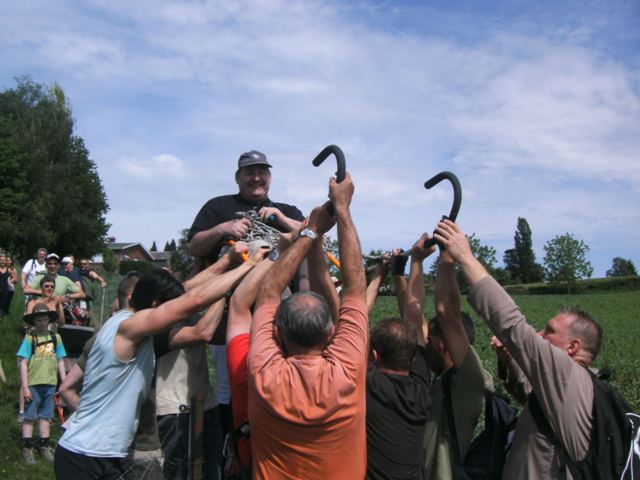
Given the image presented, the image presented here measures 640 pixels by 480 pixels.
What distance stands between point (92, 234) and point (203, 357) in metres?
53.6

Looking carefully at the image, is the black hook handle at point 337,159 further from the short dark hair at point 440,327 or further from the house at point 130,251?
the house at point 130,251

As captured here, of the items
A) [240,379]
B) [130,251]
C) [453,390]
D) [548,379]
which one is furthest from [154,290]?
[130,251]

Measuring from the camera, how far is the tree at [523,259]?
10371 centimetres

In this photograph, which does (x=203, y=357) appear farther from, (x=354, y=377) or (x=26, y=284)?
(x=26, y=284)

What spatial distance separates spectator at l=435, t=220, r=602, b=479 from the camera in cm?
285

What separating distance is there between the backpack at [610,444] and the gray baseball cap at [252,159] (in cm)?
256

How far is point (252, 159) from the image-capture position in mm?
4379

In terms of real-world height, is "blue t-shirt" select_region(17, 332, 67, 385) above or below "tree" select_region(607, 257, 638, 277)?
below

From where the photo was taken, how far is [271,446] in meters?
2.83

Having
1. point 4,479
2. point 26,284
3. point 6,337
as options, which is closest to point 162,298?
point 4,479

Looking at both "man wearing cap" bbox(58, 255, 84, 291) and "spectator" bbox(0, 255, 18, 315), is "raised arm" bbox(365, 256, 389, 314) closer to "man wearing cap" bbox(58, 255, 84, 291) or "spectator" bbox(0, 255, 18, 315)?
"man wearing cap" bbox(58, 255, 84, 291)

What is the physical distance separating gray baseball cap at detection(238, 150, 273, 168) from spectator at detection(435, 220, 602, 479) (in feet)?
5.56

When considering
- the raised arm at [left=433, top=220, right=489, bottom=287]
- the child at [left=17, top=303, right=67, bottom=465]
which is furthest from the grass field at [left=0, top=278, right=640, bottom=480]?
the raised arm at [left=433, top=220, right=489, bottom=287]

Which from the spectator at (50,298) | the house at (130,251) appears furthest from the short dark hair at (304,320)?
the house at (130,251)
